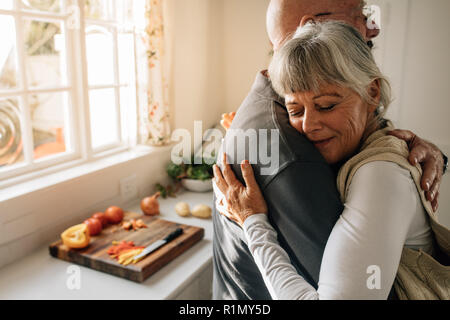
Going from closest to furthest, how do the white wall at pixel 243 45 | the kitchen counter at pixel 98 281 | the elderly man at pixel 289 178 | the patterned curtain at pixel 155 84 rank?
the elderly man at pixel 289 178
the kitchen counter at pixel 98 281
the patterned curtain at pixel 155 84
the white wall at pixel 243 45

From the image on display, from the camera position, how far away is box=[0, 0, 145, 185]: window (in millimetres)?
1652

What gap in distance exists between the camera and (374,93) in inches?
34.8

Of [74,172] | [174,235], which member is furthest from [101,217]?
[174,235]

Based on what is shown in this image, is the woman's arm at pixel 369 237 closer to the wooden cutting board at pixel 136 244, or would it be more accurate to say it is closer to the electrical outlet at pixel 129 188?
the wooden cutting board at pixel 136 244

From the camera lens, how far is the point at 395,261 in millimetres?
688

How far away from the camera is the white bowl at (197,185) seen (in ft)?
7.64

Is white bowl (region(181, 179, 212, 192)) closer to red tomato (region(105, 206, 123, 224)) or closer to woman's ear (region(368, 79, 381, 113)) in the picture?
red tomato (region(105, 206, 123, 224))

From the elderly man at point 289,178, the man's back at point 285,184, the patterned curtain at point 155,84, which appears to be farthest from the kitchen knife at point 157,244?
the patterned curtain at point 155,84

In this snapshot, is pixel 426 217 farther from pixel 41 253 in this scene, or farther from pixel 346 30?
pixel 41 253

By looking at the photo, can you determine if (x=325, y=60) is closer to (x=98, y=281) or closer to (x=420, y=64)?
(x=98, y=281)

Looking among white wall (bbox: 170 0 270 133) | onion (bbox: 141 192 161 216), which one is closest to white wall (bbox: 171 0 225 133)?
white wall (bbox: 170 0 270 133)

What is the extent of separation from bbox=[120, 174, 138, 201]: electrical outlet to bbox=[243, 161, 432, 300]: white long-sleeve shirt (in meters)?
1.42

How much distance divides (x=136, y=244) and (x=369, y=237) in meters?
1.10

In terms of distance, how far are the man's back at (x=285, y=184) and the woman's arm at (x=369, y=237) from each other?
0.05 meters
